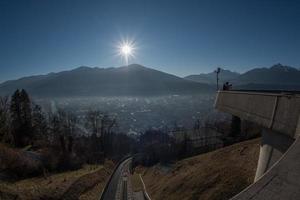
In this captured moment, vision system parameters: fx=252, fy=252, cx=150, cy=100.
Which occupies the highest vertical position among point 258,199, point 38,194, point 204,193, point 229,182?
point 258,199

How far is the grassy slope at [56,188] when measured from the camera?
57.1 feet

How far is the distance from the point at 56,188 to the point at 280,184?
73.3 feet

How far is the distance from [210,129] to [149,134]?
160ft

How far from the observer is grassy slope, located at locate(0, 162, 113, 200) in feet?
57.1

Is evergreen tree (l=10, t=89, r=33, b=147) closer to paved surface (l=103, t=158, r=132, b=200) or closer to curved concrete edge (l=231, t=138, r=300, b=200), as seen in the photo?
paved surface (l=103, t=158, r=132, b=200)

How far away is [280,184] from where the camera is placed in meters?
3.20

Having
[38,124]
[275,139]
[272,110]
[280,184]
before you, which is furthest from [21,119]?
[280,184]

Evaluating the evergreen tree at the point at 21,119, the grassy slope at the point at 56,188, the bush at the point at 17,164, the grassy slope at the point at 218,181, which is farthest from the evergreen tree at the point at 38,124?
the grassy slope at the point at 218,181

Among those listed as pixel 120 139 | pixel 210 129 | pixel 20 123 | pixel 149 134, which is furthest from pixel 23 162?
pixel 149 134

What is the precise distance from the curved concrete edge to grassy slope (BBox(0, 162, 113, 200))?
16233 mm

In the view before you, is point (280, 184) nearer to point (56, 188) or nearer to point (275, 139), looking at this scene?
point (275, 139)

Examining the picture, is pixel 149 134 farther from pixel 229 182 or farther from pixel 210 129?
pixel 229 182

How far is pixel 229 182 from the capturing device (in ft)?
41.5

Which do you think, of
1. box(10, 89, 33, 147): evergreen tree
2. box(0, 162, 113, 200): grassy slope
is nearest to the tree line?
box(10, 89, 33, 147): evergreen tree
